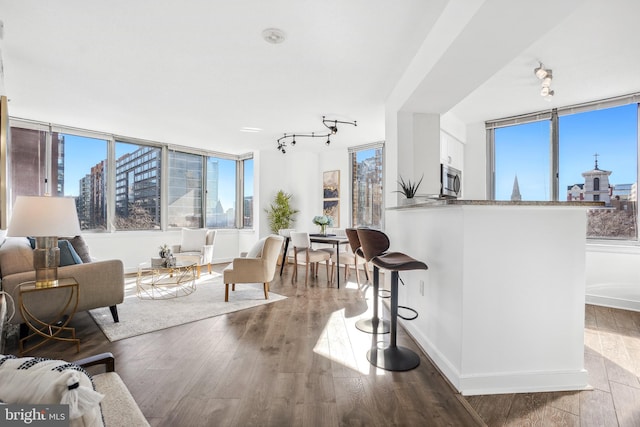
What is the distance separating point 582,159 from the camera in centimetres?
425

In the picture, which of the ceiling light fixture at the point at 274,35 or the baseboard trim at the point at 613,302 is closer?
the ceiling light fixture at the point at 274,35

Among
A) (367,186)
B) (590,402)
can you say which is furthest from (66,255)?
(367,186)

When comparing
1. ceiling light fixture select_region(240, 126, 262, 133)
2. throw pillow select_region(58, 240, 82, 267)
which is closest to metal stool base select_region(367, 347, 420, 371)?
throw pillow select_region(58, 240, 82, 267)

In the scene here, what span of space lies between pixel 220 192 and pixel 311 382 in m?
6.14

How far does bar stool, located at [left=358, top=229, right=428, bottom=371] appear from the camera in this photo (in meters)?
2.32

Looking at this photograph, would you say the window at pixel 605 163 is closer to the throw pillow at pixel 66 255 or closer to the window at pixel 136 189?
the throw pillow at pixel 66 255

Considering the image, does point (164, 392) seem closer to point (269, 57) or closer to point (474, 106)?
point (269, 57)

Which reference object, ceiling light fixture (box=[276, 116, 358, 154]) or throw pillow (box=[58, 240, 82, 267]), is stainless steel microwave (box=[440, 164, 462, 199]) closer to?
ceiling light fixture (box=[276, 116, 358, 154])

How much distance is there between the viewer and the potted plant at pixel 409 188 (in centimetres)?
331

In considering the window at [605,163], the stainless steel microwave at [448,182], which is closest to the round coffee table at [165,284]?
the stainless steel microwave at [448,182]

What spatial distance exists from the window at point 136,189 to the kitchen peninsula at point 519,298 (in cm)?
608

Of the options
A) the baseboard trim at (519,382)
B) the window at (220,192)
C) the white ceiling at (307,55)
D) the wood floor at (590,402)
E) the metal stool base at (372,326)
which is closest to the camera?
the wood floor at (590,402)

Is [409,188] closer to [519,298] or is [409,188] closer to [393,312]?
[393,312]

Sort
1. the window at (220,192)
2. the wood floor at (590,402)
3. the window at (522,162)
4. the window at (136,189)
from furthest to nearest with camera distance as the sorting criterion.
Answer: the window at (220,192), the window at (136,189), the window at (522,162), the wood floor at (590,402)
